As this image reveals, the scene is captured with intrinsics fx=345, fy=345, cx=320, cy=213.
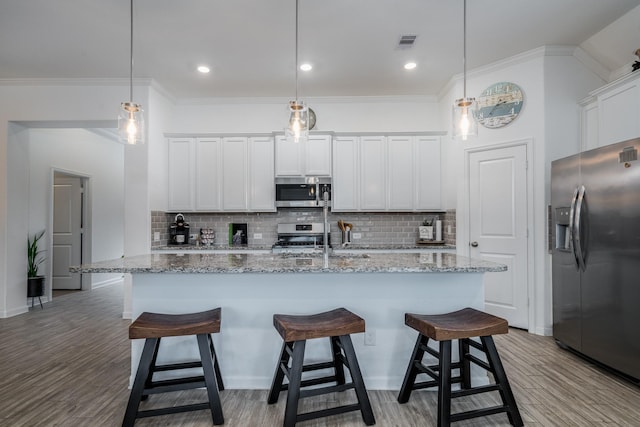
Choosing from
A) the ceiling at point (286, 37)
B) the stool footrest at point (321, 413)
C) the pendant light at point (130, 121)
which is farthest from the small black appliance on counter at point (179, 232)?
the stool footrest at point (321, 413)

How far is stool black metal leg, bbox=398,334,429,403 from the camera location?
84.4 inches

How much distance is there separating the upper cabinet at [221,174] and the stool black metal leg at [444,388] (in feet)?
10.3

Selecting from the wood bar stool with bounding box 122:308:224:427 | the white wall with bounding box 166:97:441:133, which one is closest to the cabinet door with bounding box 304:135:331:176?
the white wall with bounding box 166:97:441:133

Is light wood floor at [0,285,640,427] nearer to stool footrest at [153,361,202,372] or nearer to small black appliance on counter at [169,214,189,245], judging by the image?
stool footrest at [153,361,202,372]

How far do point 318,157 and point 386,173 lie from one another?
932 millimetres

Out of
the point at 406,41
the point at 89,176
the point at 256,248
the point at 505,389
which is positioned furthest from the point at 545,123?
the point at 89,176

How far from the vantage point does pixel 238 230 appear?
487 centimetres

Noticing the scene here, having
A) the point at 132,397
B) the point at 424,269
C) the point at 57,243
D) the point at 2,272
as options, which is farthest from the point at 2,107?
the point at 424,269

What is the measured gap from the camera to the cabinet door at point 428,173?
459 cm

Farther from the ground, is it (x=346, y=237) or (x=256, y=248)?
(x=346, y=237)

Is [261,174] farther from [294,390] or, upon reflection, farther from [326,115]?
[294,390]

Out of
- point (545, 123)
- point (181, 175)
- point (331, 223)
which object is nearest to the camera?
point (545, 123)

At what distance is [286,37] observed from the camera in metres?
3.28

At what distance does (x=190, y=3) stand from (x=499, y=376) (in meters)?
3.43
